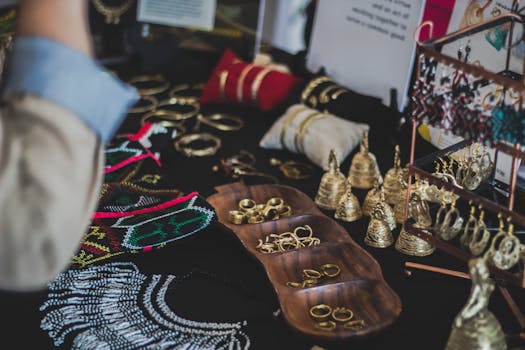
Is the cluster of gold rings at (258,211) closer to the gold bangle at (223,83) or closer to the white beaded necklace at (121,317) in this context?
the white beaded necklace at (121,317)

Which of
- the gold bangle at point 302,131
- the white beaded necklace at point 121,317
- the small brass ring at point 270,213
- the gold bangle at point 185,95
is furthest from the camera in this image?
the gold bangle at point 185,95

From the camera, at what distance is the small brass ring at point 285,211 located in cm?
148

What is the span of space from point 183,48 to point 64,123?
155 centimetres

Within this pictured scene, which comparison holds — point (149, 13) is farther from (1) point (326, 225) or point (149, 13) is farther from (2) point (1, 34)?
(1) point (326, 225)

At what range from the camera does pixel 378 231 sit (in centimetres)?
137

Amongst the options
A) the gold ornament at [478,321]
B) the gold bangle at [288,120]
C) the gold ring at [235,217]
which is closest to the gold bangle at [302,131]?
the gold bangle at [288,120]

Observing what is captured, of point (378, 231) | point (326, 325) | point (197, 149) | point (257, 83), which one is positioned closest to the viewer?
point (326, 325)

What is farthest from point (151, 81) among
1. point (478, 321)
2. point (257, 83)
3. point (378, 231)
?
point (478, 321)

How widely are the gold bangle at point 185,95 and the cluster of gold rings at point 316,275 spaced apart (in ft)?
3.06

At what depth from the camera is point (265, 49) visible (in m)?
2.16

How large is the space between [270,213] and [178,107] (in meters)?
0.70

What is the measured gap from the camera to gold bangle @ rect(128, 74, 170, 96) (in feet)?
7.00

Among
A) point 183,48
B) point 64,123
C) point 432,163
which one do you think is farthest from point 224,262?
point 183,48

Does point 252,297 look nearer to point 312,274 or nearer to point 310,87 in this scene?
point 312,274
